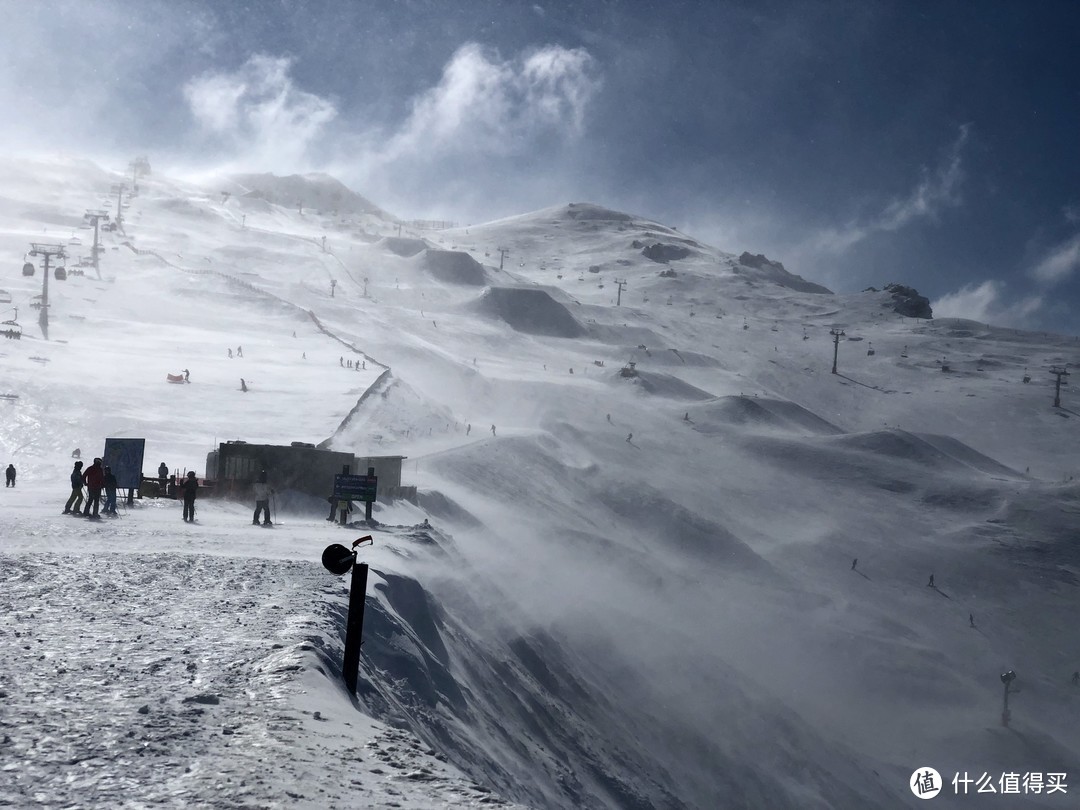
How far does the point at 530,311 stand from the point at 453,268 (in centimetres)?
1864

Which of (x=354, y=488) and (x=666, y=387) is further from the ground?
(x=666, y=387)

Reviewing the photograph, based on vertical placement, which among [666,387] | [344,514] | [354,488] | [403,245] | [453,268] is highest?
[403,245]

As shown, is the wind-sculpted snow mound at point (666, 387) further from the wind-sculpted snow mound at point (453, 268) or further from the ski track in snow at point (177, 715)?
the ski track in snow at point (177, 715)

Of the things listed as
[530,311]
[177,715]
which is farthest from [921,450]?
[177,715]

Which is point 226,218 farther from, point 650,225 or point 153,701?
point 153,701

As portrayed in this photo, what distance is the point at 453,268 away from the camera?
4304 inches

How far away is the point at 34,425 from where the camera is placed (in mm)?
36188

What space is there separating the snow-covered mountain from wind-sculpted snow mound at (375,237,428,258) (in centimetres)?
967

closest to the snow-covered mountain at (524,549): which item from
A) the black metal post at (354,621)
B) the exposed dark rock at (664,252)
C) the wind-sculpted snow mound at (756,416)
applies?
the black metal post at (354,621)

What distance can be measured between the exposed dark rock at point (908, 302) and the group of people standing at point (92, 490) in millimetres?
114849

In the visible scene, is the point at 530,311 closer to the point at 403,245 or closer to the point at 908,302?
the point at 403,245

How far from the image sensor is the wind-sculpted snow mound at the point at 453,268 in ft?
353

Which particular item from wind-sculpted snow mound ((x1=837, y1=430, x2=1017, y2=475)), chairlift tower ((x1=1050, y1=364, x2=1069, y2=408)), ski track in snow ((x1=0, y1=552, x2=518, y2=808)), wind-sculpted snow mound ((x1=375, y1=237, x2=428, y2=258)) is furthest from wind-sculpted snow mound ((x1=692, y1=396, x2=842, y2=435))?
wind-sculpted snow mound ((x1=375, y1=237, x2=428, y2=258))

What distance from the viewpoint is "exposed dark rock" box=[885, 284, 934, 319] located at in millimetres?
121375
